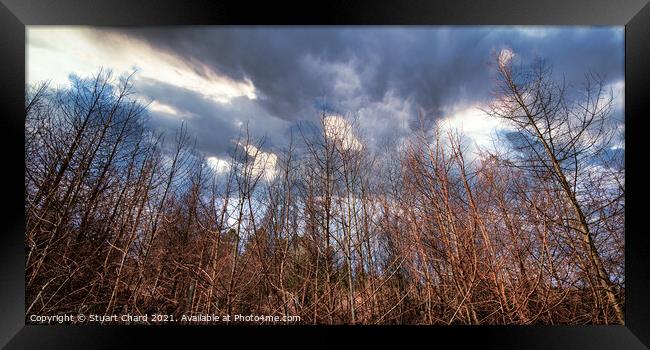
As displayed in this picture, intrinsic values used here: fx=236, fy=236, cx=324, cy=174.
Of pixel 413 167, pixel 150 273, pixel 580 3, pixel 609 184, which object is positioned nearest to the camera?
pixel 580 3

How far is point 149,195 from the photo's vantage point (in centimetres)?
185

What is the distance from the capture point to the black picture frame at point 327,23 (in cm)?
144

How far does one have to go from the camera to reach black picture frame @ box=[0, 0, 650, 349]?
4.73ft

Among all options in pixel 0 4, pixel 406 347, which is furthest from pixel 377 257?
pixel 0 4

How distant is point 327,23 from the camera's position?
1.55 metres

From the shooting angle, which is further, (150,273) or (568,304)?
(150,273)

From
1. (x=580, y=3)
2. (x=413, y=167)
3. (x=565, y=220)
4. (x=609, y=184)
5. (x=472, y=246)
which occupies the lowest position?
(x=472, y=246)

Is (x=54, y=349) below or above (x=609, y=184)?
below

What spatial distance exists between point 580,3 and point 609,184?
4.08 ft

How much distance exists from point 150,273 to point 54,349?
0.58 metres

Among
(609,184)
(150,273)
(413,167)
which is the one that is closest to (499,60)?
(413,167)

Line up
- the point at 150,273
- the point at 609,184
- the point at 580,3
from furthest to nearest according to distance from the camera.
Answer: the point at 150,273 < the point at 609,184 < the point at 580,3

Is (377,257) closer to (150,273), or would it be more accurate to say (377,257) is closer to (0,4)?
(150,273)

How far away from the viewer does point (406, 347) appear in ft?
4.86
